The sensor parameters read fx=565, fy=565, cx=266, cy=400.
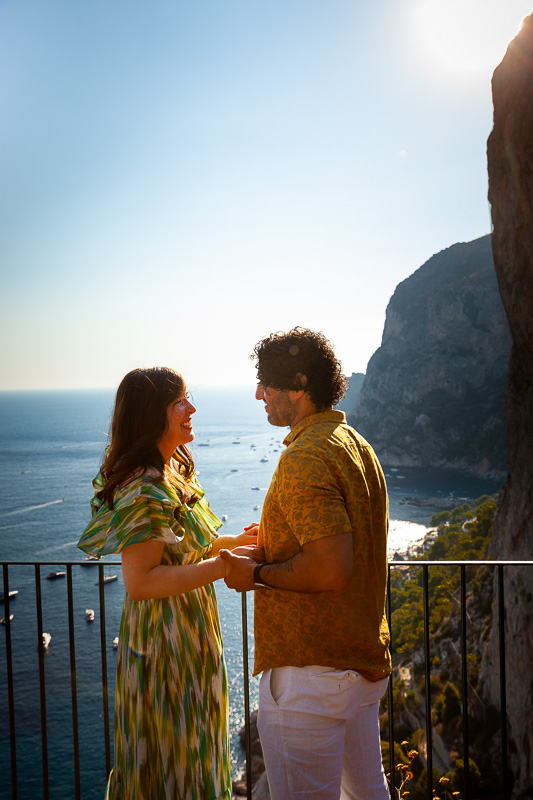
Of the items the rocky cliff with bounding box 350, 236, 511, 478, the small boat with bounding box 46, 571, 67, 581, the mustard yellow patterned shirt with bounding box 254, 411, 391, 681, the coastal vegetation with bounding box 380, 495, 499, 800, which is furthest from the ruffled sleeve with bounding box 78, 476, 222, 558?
the rocky cliff with bounding box 350, 236, 511, 478

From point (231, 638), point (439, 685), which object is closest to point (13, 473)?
point (231, 638)

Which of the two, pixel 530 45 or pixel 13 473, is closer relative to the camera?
pixel 530 45

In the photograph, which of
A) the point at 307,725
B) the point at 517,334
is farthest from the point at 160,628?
the point at 517,334

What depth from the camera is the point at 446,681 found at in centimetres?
2333

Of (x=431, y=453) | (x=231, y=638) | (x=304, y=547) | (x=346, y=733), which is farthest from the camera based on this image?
(x=431, y=453)

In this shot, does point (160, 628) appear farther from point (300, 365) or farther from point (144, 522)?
point (300, 365)

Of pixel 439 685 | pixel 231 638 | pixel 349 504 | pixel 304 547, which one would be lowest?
pixel 231 638

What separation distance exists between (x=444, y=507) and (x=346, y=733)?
6711cm

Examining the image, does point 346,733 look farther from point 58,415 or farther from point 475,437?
point 58,415

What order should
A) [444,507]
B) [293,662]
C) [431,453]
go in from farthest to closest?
[431,453] < [444,507] < [293,662]

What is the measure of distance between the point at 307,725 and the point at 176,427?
1023 mm

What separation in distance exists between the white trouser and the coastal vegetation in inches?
474

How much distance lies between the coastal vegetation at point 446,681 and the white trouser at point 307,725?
1203 cm

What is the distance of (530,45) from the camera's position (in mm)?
17766
